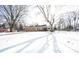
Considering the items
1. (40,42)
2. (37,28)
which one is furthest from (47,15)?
(40,42)

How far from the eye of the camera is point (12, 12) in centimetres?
195

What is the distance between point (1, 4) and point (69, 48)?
105 cm

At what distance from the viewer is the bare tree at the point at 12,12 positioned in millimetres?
1933

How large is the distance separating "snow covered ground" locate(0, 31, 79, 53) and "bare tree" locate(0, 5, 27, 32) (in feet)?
0.52

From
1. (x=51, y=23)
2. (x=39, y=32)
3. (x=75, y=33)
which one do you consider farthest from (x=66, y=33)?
(x=39, y=32)

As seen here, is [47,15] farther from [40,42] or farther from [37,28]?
[40,42]

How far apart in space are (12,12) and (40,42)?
1.78 ft

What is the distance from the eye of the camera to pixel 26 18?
1937 mm

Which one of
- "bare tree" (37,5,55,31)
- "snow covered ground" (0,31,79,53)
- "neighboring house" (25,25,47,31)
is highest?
"bare tree" (37,5,55,31)

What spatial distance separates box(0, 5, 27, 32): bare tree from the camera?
1933 mm

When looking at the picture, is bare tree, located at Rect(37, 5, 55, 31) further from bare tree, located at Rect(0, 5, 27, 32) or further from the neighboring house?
bare tree, located at Rect(0, 5, 27, 32)

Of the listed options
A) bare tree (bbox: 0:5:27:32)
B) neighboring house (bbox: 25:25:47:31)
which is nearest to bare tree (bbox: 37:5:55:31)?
neighboring house (bbox: 25:25:47:31)

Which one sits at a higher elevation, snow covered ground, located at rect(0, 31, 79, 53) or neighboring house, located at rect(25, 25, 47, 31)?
neighboring house, located at rect(25, 25, 47, 31)

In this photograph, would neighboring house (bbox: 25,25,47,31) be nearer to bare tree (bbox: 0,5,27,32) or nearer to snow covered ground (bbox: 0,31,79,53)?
snow covered ground (bbox: 0,31,79,53)
